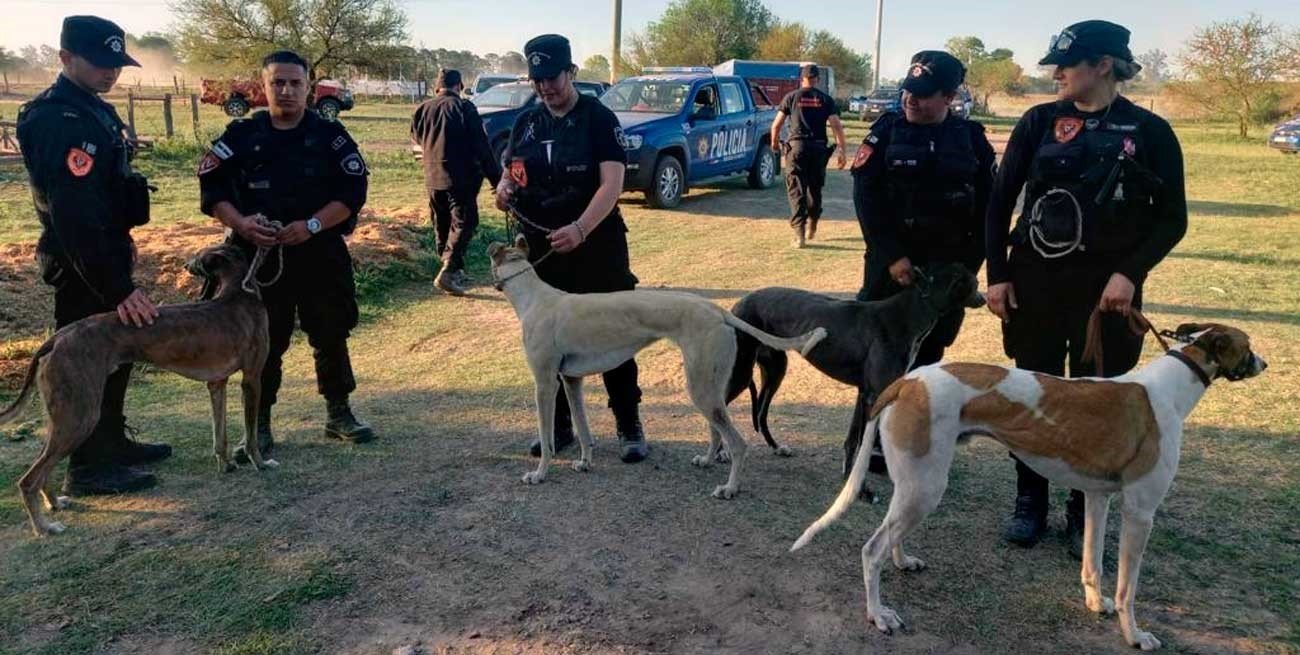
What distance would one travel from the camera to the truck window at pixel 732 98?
14742 millimetres

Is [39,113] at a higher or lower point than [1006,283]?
higher

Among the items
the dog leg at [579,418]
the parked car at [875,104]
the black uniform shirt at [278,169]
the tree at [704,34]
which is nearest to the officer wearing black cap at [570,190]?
the dog leg at [579,418]

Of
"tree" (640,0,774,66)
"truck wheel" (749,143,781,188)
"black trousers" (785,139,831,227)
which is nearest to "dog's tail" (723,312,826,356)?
"black trousers" (785,139,831,227)

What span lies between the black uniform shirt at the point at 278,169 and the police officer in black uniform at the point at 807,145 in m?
6.84

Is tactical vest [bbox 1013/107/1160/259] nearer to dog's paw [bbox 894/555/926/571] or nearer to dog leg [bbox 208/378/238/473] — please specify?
dog's paw [bbox 894/555/926/571]

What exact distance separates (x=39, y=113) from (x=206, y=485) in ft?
5.92

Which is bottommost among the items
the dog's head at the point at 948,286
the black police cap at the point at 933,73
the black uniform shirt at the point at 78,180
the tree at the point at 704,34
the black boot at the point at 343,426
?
the black boot at the point at 343,426

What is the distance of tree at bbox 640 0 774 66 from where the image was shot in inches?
2096

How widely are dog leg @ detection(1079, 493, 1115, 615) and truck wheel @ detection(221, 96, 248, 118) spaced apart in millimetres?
30519

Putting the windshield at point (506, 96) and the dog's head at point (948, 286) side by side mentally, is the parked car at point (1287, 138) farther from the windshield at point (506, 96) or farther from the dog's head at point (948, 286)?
the dog's head at point (948, 286)

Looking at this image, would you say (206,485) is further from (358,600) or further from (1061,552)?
(1061,552)

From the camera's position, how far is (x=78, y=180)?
368 cm

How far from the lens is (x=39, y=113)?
3.67 meters

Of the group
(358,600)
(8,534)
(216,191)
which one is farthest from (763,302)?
(8,534)
